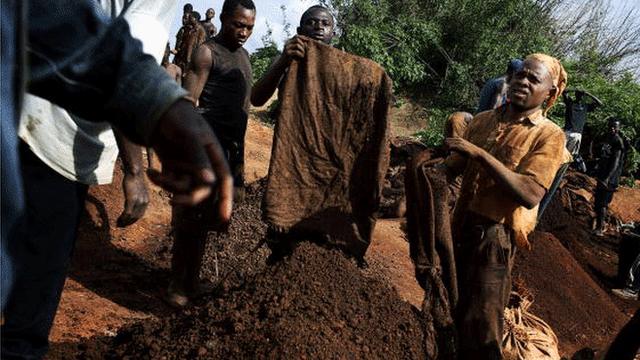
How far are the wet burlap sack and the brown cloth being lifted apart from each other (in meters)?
1.41

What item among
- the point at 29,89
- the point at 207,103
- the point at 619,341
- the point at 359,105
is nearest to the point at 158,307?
the point at 207,103

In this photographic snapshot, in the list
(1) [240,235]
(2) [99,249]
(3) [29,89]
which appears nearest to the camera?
(3) [29,89]

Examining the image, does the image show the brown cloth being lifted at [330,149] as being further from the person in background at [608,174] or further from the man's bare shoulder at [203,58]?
the person in background at [608,174]

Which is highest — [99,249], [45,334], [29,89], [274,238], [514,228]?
[29,89]

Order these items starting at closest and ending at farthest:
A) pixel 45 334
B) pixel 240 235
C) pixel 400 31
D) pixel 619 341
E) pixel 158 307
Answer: pixel 45 334
pixel 619 341
pixel 158 307
pixel 240 235
pixel 400 31

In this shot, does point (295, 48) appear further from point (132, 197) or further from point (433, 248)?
point (132, 197)

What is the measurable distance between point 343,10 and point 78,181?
18810mm

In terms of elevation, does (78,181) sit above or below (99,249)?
above

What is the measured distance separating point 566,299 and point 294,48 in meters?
5.25

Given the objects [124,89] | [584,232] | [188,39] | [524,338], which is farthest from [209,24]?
[124,89]

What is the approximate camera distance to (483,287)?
3.83 m

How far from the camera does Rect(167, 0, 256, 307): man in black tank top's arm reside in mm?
4434

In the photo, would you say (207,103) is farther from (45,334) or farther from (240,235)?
(45,334)

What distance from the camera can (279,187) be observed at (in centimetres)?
412
